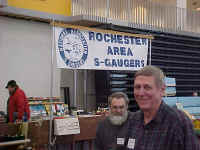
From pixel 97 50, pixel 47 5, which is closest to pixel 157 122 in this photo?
pixel 97 50

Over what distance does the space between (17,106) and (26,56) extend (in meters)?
2.07

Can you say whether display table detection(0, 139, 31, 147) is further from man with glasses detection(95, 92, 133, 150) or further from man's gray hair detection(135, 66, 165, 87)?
man's gray hair detection(135, 66, 165, 87)

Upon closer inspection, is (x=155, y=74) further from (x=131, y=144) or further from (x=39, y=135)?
(x=39, y=135)

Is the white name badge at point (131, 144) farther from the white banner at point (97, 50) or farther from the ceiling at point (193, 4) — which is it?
the ceiling at point (193, 4)

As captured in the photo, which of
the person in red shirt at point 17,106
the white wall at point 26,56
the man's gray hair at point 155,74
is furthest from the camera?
the white wall at point 26,56

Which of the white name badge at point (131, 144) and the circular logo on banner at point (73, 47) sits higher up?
the circular logo on banner at point (73, 47)

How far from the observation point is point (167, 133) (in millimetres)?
2037

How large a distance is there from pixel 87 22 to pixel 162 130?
7860 millimetres

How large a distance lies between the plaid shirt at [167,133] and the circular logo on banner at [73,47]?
4252 millimetres

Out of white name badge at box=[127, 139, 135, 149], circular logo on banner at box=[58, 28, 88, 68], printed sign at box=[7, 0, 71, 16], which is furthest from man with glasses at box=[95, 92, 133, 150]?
printed sign at box=[7, 0, 71, 16]

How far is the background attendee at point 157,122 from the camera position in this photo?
78.5 inches

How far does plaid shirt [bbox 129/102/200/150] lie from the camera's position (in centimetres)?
198

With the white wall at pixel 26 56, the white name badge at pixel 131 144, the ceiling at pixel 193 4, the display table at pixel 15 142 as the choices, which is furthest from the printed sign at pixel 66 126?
the ceiling at pixel 193 4

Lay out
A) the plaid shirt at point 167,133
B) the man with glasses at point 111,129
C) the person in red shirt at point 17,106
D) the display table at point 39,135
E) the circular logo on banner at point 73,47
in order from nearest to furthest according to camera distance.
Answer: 1. the plaid shirt at point 167,133
2. the man with glasses at point 111,129
3. the display table at point 39,135
4. the circular logo on banner at point 73,47
5. the person in red shirt at point 17,106
